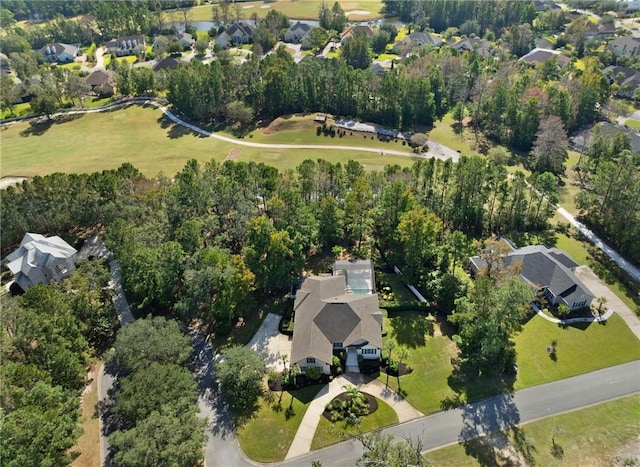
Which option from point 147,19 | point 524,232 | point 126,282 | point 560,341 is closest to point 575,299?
point 560,341

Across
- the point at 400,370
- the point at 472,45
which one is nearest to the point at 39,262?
the point at 400,370

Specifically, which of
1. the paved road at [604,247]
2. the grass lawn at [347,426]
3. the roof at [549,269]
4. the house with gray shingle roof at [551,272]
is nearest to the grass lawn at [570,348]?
the house with gray shingle roof at [551,272]

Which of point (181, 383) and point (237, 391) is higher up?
point (181, 383)

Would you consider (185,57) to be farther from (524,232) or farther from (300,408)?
(300,408)

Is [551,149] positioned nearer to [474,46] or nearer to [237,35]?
[474,46]

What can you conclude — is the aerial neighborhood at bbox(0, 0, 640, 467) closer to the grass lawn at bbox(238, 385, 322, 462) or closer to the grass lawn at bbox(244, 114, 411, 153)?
the grass lawn at bbox(238, 385, 322, 462)

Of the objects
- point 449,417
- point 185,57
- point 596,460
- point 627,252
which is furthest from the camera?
point 185,57
